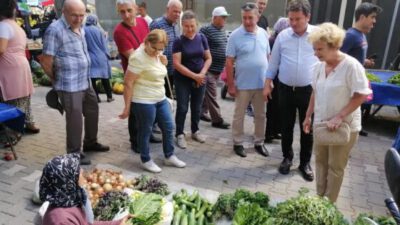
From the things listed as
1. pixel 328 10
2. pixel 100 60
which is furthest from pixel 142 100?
pixel 328 10

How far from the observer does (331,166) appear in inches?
122

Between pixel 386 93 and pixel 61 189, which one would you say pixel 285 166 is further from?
pixel 61 189

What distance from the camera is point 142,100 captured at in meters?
3.70

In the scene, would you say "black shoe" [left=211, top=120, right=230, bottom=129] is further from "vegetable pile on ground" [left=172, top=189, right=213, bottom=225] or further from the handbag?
the handbag

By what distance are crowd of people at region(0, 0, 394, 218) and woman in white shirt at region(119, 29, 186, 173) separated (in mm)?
11

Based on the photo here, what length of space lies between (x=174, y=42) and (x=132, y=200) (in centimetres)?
220

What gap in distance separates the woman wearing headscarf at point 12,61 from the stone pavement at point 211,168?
74 cm

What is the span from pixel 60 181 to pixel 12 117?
271cm

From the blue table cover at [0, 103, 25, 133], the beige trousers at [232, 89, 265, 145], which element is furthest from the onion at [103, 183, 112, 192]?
the beige trousers at [232, 89, 265, 145]

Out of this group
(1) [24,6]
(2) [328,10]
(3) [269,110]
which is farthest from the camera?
(2) [328,10]

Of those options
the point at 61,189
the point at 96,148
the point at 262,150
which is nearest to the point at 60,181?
the point at 61,189

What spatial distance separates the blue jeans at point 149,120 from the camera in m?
3.76

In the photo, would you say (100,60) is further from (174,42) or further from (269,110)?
(269,110)

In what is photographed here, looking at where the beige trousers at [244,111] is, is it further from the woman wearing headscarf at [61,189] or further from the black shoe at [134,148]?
the woman wearing headscarf at [61,189]
